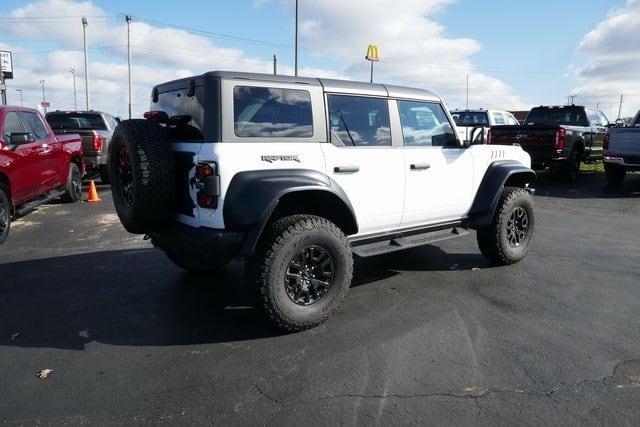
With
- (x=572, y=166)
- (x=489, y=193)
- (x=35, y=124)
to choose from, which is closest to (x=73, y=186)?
(x=35, y=124)

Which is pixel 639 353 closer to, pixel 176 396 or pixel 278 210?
pixel 278 210

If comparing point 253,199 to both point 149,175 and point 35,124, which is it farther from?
point 35,124

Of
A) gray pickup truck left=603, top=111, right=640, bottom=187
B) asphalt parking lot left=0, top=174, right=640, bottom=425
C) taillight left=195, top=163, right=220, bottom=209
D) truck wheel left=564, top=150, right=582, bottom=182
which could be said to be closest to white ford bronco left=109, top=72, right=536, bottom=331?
taillight left=195, top=163, right=220, bottom=209

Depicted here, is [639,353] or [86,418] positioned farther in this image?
[639,353]

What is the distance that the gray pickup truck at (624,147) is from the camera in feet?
36.2

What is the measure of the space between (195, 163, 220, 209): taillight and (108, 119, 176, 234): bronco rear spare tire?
29cm

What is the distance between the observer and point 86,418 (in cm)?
272

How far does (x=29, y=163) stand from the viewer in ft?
24.5

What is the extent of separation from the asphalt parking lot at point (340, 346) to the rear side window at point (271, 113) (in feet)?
4.96

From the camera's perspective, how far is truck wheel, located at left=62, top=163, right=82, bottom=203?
9.50m

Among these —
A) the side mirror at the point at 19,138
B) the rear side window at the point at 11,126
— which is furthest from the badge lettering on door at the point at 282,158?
the rear side window at the point at 11,126

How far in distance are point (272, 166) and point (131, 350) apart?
1650 mm

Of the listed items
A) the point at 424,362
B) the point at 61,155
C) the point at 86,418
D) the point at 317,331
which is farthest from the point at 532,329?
the point at 61,155

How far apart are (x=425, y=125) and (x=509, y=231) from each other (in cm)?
166
